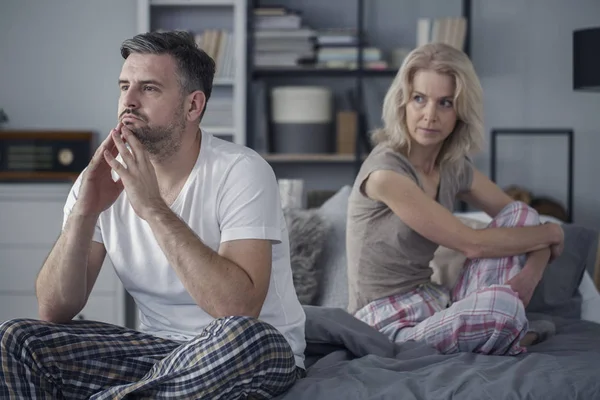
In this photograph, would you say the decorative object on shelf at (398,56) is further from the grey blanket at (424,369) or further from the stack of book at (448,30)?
the grey blanket at (424,369)

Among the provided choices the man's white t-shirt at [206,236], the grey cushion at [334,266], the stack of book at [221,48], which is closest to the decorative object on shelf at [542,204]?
the stack of book at [221,48]

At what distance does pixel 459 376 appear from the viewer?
1852 mm

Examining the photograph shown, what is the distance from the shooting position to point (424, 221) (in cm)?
233

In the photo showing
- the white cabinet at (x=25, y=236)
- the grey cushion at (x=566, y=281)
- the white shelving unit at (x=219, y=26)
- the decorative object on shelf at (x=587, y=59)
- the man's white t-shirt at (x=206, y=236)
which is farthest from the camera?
the white shelving unit at (x=219, y=26)

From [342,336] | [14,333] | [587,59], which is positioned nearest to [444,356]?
[342,336]

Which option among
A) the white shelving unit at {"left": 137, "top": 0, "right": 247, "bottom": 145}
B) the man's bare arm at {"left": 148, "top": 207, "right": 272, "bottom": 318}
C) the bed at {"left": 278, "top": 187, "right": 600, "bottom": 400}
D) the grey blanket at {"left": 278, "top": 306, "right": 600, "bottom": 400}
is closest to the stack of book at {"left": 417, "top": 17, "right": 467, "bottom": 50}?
the white shelving unit at {"left": 137, "top": 0, "right": 247, "bottom": 145}

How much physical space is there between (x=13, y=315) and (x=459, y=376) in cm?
282

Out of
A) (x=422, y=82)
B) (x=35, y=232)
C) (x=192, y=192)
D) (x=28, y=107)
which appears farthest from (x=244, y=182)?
(x=28, y=107)

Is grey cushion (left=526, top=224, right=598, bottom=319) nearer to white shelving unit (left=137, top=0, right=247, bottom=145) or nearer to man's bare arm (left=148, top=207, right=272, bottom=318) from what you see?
man's bare arm (left=148, top=207, right=272, bottom=318)

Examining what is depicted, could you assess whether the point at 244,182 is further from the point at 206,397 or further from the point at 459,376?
the point at 459,376

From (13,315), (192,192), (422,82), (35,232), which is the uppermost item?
(422,82)

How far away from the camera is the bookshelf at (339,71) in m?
4.35

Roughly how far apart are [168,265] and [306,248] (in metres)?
0.96

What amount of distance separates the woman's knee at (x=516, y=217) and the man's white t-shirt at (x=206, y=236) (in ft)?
2.29
